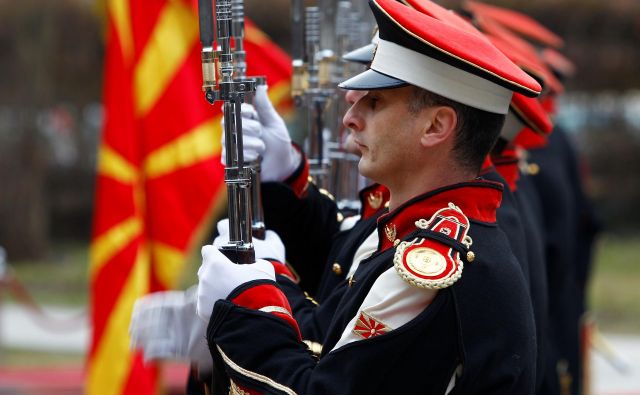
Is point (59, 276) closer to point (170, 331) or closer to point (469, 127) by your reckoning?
point (170, 331)

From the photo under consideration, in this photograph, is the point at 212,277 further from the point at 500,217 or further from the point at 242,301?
the point at 500,217

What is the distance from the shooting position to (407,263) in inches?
78.8

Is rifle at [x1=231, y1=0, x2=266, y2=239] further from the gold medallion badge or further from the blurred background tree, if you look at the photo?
the blurred background tree

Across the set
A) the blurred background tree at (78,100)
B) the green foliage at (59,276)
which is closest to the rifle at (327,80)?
the green foliage at (59,276)

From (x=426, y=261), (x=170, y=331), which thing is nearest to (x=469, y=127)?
(x=426, y=261)

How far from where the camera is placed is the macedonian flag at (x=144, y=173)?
4.58 metres

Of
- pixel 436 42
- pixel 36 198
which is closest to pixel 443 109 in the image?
pixel 436 42

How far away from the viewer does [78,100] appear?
13.1 m

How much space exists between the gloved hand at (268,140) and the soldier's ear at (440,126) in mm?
612

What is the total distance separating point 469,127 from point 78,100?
11.4m

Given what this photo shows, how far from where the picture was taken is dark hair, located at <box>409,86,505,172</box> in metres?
2.14

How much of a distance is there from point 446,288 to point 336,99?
Result: 1492 millimetres

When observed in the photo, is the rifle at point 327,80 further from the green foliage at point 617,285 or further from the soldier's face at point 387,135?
the green foliage at point 617,285

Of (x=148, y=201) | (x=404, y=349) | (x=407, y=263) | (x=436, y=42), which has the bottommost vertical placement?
(x=148, y=201)
